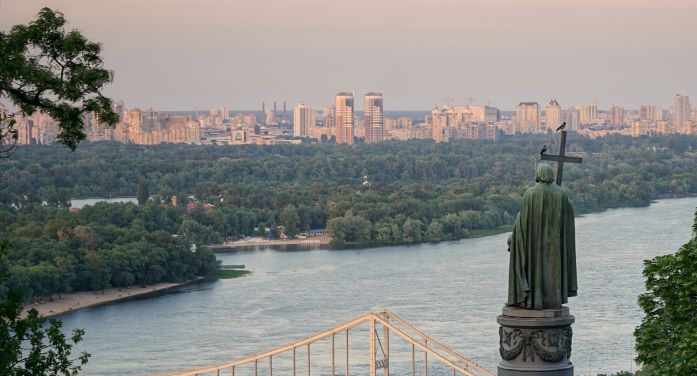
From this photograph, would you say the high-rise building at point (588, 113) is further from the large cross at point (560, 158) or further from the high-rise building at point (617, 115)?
the large cross at point (560, 158)

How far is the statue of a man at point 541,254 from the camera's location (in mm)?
6344

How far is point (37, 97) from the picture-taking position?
7.47 metres

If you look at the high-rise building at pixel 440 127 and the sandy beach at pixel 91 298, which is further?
the high-rise building at pixel 440 127

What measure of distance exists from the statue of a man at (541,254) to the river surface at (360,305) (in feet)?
58.6

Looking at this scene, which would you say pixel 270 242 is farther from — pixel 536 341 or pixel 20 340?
pixel 536 341

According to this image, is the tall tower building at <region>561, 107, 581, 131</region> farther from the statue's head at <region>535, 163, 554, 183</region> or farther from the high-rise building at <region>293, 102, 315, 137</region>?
the statue's head at <region>535, 163, 554, 183</region>

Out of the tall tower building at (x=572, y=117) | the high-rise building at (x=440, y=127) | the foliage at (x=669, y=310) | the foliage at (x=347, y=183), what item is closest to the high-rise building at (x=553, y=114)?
the tall tower building at (x=572, y=117)

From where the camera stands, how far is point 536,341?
6316mm

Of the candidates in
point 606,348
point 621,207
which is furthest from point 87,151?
point 606,348

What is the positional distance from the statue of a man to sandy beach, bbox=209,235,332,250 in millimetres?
51973

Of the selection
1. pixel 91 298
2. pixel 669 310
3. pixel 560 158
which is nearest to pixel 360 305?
pixel 91 298

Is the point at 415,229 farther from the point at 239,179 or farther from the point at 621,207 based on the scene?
the point at 239,179

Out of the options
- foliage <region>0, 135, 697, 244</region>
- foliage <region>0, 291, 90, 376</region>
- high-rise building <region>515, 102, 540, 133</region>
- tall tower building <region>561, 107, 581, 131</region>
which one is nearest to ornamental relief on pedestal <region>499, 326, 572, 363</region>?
foliage <region>0, 291, 90, 376</region>

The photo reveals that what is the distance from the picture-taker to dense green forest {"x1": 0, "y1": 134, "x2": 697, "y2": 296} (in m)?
46.0
